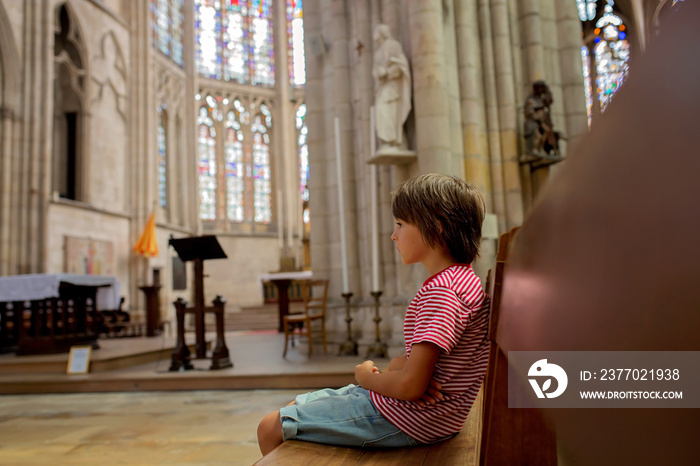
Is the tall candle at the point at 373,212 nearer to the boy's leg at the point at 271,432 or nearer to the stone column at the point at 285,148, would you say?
the boy's leg at the point at 271,432

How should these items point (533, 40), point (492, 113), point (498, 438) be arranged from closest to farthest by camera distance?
point (498, 438) < point (492, 113) < point (533, 40)

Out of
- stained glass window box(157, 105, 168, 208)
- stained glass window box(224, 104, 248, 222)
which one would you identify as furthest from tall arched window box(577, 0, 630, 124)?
stained glass window box(157, 105, 168, 208)

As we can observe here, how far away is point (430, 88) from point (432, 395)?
4639mm

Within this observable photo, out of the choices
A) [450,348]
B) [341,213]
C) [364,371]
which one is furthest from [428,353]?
[341,213]

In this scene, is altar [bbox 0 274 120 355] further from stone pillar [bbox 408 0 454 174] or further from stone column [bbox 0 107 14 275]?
stone pillar [bbox 408 0 454 174]

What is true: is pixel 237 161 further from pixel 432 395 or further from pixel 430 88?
pixel 432 395

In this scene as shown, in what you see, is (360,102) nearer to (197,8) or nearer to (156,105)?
(156,105)

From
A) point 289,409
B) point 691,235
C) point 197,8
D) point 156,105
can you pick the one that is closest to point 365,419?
point 289,409

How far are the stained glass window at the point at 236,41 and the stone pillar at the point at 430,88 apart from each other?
48.2ft

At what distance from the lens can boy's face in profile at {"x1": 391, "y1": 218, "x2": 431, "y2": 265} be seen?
113cm

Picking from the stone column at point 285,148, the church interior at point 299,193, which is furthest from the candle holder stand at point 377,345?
the stone column at point 285,148

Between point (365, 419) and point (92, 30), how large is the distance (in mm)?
14830

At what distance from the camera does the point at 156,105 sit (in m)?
15.7

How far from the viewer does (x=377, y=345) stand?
18.6 feet
